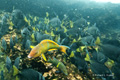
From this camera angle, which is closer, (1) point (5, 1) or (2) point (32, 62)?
(2) point (32, 62)

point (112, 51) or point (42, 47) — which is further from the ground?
point (42, 47)

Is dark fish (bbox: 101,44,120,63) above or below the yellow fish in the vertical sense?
below

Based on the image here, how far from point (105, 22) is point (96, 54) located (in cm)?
695

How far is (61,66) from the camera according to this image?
6.93ft

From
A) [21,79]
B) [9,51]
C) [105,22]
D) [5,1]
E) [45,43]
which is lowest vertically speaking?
[21,79]

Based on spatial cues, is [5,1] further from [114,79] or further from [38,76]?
[114,79]

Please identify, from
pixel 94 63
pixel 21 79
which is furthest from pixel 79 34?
pixel 21 79

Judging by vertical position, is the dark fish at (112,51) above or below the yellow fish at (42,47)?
below

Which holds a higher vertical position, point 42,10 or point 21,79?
point 42,10

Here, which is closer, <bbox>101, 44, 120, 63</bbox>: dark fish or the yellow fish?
the yellow fish

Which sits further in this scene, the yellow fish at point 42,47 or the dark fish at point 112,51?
the dark fish at point 112,51

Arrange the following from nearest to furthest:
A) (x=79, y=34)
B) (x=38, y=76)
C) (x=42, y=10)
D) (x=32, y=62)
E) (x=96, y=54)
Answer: (x=38, y=76), (x=32, y=62), (x=96, y=54), (x=79, y=34), (x=42, y=10)

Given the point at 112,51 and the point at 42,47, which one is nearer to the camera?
the point at 42,47

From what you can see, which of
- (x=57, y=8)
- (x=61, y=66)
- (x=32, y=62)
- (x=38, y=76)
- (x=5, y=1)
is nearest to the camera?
(x=38, y=76)
